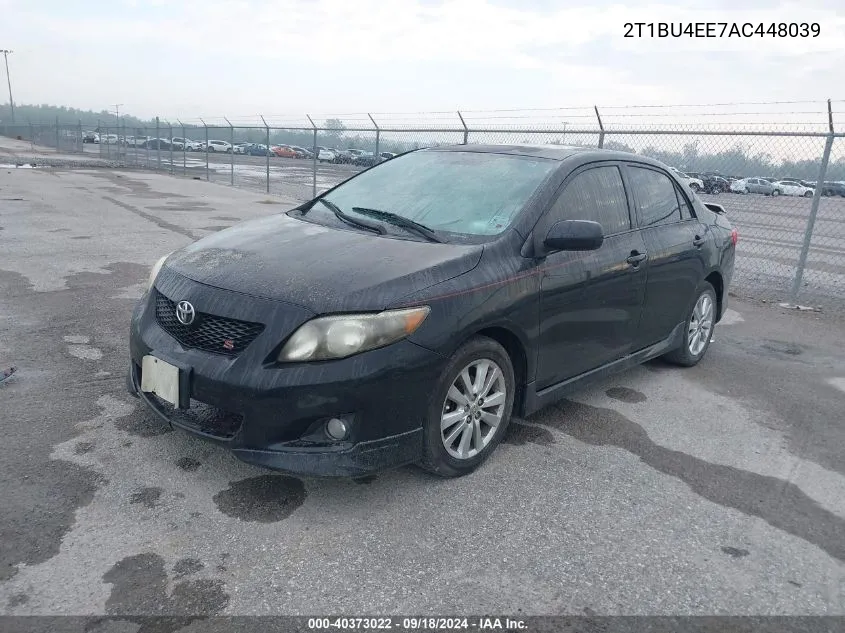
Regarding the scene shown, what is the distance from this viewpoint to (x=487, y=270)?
334 cm

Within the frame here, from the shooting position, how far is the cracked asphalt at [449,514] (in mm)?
2537

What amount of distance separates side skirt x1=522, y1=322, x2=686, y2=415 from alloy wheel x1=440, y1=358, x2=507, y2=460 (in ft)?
0.86

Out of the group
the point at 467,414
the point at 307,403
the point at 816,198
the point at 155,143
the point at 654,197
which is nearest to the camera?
the point at 307,403

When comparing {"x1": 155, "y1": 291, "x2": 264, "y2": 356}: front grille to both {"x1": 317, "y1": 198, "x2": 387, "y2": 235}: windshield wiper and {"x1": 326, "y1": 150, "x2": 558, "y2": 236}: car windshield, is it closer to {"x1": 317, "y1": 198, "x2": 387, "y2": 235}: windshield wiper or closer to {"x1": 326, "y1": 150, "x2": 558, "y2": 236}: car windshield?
{"x1": 317, "y1": 198, "x2": 387, "y2": 235}: windshield wiper

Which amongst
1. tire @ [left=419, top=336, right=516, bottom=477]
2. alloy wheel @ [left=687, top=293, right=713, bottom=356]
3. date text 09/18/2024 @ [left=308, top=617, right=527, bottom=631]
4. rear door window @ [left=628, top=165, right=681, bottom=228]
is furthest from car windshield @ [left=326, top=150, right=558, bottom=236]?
alloy wheel @ [left=687, top=293, right=713, bottom=356]

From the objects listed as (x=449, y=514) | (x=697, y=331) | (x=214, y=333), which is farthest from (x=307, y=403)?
(x=697, y=331)

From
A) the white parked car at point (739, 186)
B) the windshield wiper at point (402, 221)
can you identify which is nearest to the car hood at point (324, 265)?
the windshield wiper at point (402, 221)

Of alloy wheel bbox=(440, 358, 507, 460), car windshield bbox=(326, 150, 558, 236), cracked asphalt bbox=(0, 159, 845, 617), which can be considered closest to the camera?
cracked asphalt bbox=(0, 159, 845, 617)

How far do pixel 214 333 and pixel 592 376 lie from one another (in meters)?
2.29

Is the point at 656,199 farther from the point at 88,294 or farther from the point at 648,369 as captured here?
the point at 88,294

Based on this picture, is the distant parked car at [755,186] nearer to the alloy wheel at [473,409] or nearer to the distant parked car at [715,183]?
the distant parked car at [715,183]

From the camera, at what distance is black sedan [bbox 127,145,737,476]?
9.50 ft

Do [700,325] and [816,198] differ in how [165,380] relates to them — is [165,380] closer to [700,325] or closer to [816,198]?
[700,325]

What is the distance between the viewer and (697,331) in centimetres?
538
